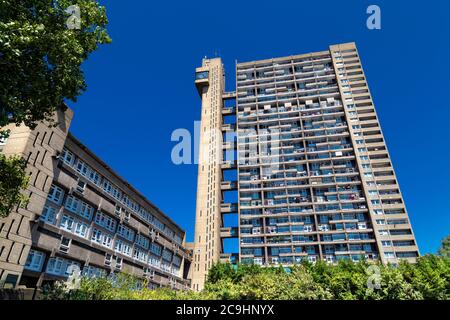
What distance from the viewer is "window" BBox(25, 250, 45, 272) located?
28984mm

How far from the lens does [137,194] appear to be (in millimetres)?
51500

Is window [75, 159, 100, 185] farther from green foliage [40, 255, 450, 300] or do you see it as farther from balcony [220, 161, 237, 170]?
balcony [220, 161, 237, 170]

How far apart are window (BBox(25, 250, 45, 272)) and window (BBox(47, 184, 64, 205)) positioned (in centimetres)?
569

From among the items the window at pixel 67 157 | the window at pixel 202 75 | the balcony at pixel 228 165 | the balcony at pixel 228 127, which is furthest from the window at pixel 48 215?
the window at pixel 202 75

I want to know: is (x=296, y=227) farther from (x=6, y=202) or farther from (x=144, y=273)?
(x=6, y=202)

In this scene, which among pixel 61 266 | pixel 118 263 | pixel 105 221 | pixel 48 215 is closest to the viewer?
pixel 48 215

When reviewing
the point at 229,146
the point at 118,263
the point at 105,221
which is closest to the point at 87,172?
the point at 105,221

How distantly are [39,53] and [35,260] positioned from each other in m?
24.0

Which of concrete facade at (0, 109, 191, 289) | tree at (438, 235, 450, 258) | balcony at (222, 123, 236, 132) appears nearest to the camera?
concrete facade at (0, 109, 191, 289)

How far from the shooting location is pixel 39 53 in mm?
14531

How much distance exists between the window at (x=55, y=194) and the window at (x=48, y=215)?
3.14 ft

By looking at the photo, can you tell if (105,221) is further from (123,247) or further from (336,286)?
(336,286)

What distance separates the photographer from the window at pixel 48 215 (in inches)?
1219

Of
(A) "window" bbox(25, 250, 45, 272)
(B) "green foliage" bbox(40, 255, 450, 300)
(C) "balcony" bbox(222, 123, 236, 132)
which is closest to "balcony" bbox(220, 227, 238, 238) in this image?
(C) "balcony" bbox(222, 123, 236, 132)
